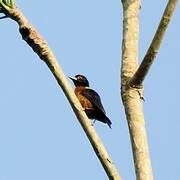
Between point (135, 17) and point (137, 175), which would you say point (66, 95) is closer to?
point (137, 175)

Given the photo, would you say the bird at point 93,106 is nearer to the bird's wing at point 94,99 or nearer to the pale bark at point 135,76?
the bird's wing at point 94,99

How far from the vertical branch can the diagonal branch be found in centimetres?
5

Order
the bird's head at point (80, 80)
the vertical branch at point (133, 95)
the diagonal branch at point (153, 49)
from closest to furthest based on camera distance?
the vertical branch at point (133, 95) → the diagonal branch at point (153, 49) → the bird's head at point (80, 80)

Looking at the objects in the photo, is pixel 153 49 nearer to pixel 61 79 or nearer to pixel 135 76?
pixel 135 76

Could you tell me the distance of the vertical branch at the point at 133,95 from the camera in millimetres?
2645

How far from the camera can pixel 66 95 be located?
2732 mm

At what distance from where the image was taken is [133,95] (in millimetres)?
2938

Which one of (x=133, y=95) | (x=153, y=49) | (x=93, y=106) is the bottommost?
(x=93, y=106)

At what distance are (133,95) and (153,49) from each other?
26 centimetres

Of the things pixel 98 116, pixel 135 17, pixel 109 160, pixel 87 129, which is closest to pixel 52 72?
pixel 87 129

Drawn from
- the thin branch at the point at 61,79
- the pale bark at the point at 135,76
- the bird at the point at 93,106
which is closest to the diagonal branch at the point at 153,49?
the pale bark at the point at 135,76

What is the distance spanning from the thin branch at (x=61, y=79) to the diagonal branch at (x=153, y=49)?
1.20ft

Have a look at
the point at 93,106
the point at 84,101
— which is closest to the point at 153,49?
the point at 93,106

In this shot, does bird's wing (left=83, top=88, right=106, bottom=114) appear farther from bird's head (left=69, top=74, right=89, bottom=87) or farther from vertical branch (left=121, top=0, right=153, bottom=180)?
vertical branch (left=121, top=0, right=153, bottom=180)
